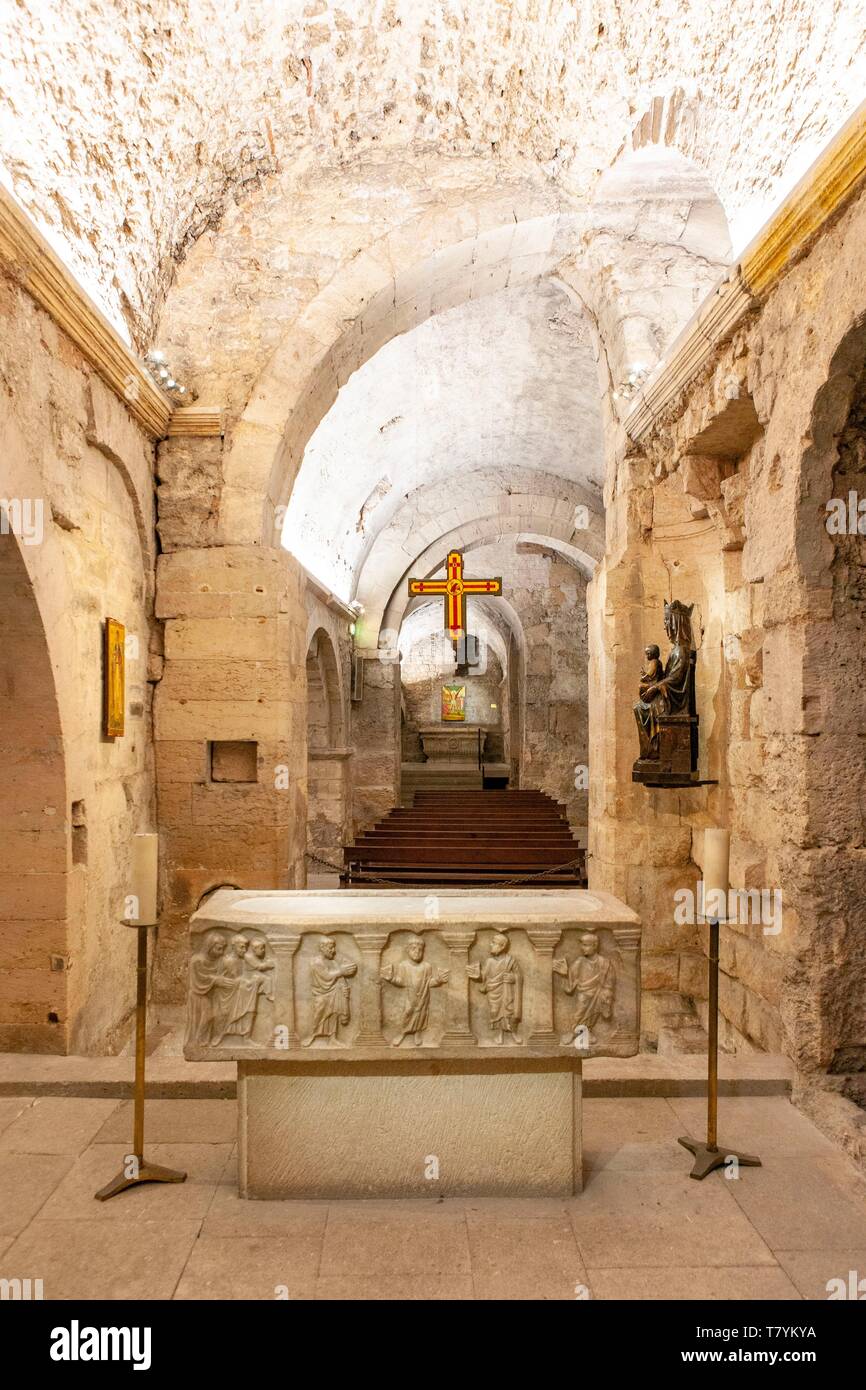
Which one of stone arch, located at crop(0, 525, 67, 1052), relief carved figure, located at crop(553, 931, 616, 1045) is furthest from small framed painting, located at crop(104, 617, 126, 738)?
relief carved figure, located at crop(553, 931, 616, 1045)

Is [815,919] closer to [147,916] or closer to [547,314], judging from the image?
[147,916]

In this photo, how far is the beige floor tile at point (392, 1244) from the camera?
263cm

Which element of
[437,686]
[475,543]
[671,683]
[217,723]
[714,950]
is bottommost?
[714,950]

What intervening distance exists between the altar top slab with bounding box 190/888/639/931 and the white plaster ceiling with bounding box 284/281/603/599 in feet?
20.8

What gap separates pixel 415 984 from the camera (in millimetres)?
3045

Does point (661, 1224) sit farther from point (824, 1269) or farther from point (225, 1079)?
point (225, 1079)

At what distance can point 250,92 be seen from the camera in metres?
5.40

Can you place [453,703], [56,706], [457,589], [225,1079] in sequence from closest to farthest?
[225,1079] → [56,706] → [457,589] → [453,703]

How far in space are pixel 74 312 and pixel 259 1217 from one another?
410 cm

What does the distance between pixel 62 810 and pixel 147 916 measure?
1528 millimetres

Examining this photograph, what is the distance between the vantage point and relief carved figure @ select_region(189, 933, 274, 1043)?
301 centimetres

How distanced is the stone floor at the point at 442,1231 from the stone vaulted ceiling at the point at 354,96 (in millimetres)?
4489

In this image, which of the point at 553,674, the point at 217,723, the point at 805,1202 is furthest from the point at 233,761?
the point at 553,674

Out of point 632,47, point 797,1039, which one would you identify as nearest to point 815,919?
point 797,1039
